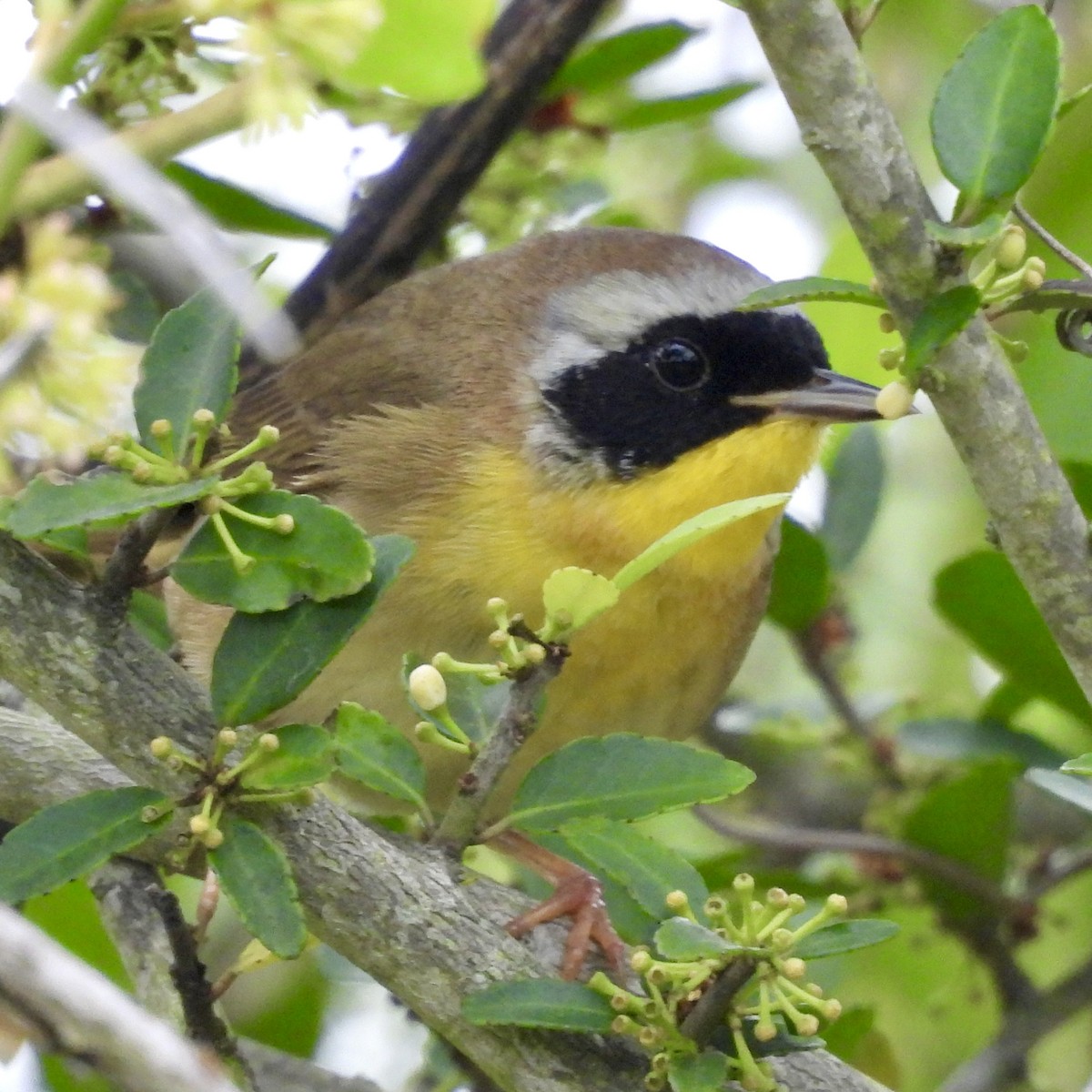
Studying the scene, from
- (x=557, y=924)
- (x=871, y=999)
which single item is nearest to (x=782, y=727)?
(x=871, y=999)

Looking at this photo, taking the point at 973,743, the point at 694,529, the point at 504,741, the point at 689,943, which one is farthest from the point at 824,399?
the point at 689,943

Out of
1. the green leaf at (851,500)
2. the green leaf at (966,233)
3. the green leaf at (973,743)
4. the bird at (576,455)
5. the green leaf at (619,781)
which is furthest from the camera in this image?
the green leaf at (851,500)

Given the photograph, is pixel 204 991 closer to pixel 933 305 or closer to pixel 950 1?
pixel 933 305

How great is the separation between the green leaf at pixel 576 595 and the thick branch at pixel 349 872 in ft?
1.50

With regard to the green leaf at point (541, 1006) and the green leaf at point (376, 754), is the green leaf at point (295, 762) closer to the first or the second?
the green leaf at point (376, 754)

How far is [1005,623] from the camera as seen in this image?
128 inches

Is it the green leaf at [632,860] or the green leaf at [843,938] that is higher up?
the green leaf at [843,938]

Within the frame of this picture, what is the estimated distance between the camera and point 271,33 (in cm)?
183

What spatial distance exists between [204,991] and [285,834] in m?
0.43

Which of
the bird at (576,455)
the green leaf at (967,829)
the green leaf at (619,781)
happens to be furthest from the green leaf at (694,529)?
the green leaf at (967,829)

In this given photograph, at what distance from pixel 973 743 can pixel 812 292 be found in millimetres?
1607

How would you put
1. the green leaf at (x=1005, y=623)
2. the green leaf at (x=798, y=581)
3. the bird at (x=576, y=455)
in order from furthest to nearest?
→ the green leaf at (x=798, y=581)
the bird at (x=576, y=455)
the green leaf at (x=1005, y=623)

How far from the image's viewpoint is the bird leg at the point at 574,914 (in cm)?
258

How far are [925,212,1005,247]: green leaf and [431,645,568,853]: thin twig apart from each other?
0.64m
